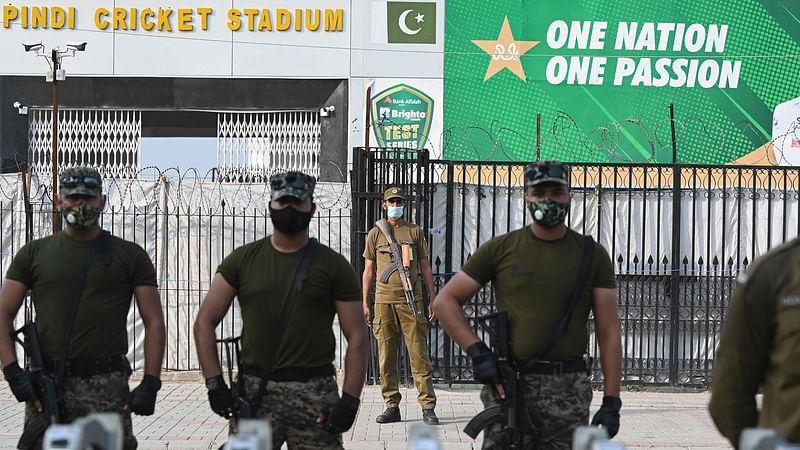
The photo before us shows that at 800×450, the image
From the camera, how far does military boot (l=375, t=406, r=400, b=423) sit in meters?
10.4

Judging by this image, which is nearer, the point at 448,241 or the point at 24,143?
the point at 448,241

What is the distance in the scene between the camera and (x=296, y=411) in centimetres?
557

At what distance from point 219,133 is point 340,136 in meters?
2.52

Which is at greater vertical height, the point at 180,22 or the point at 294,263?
the point at 180,22

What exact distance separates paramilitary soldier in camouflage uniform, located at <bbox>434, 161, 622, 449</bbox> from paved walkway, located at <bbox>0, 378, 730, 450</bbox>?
3.69 metres

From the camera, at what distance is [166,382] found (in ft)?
43.5

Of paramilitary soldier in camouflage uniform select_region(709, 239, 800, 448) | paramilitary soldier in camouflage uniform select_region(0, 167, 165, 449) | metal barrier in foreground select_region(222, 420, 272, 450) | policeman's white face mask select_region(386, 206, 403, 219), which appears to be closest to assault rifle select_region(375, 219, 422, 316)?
policeman's white face mask select_region(386, 206, 403, 219)

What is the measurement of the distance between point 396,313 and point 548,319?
493cm

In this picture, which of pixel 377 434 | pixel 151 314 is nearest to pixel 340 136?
pixel 377 434

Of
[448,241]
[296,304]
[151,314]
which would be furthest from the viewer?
[448,241]

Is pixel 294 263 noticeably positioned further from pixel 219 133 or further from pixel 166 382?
pixel 219 133

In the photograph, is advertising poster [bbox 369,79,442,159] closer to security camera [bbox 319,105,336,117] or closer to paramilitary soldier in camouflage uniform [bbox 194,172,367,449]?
security camera [bbox 319,105,336,117]

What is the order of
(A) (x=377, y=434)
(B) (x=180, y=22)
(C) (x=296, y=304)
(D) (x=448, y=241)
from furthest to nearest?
(B) (x=180, y=22) < (D) (x=448, y=241) < (A) (x=377, y=434) < (C) (x=296, y=304)

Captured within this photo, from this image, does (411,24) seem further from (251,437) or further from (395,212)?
(251,437)
